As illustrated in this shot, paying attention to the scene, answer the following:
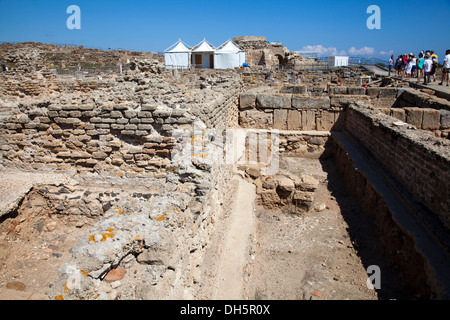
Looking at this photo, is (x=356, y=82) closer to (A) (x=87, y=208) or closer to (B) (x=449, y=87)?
(B) (x=449, y=87)

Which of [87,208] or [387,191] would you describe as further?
[387,191]

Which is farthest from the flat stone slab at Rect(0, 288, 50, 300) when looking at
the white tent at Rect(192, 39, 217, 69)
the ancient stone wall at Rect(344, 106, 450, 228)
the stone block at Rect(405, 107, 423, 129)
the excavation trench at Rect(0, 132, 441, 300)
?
→ the white tent at Rect(192, 39, 217, 69)

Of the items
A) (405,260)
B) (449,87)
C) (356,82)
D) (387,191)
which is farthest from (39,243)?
(356,82)

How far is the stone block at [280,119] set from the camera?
29.7 feet

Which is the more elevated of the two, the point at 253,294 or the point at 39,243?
the point at 39,243

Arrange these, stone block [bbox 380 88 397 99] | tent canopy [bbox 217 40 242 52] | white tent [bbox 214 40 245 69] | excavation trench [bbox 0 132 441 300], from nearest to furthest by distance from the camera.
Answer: excavation trench [bbox 0 132 441 300], stone block [bbox 380 88 397 99], white tent [bbox 214 40 245 69], tent canopy [bbox 217 40 242 52]

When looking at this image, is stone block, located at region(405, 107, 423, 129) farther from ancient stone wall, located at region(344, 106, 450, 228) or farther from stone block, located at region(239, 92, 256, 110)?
stone block, located at region(239, 92, 256, 110)

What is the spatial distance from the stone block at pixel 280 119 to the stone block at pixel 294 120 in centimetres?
10

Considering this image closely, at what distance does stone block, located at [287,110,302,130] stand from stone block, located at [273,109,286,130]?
99 mm

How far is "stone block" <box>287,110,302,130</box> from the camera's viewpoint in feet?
29.7

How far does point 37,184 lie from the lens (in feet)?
15.4

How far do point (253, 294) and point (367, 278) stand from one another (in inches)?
63.0

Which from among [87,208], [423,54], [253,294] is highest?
[423,54]

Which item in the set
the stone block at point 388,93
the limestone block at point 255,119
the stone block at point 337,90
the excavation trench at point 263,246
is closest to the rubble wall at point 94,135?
the excavation trench at point 263,246
